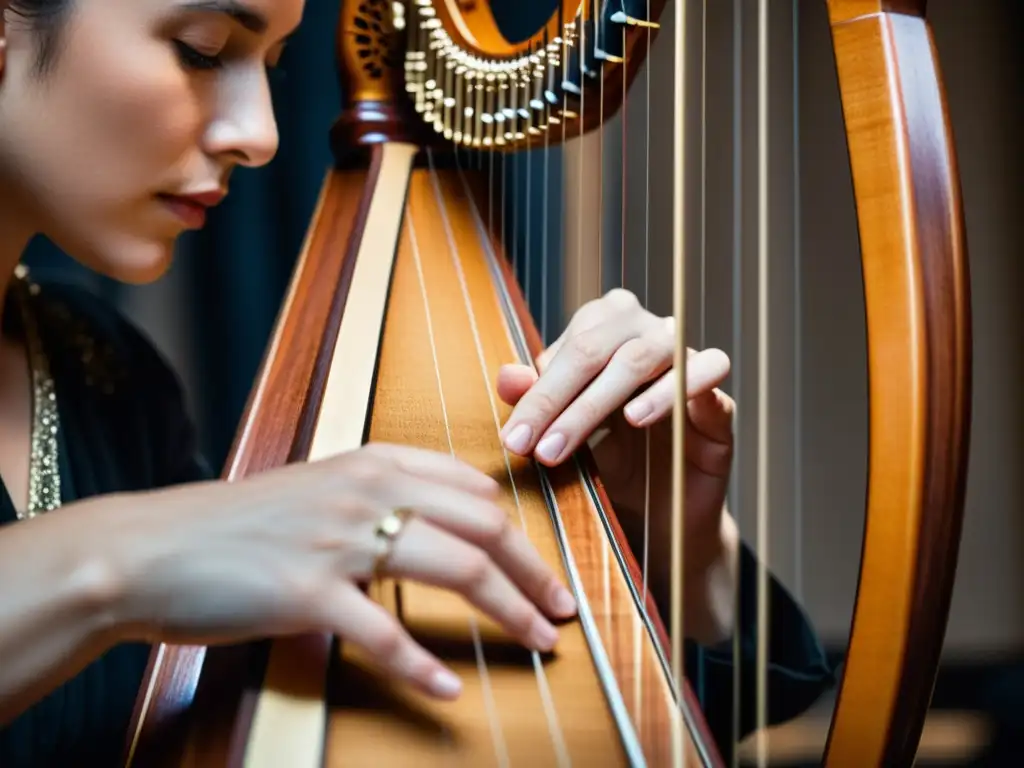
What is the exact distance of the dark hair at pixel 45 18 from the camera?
707mm

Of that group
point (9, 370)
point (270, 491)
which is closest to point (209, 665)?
point (270, 491)

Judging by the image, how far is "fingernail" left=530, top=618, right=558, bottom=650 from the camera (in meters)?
0.49

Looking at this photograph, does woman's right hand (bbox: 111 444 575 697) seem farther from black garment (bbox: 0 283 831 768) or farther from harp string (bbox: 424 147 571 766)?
black garment (bbox: 0 283 831 768)

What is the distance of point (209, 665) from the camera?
499mm

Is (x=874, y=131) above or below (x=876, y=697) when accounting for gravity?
above

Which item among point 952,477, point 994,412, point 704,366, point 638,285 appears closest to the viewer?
point 952,477

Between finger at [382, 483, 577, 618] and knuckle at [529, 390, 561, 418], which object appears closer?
finger at [382, 483, 577, 618]

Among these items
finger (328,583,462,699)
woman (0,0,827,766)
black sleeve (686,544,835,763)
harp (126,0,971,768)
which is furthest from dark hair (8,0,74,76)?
black sleeve (686,544,835,763)

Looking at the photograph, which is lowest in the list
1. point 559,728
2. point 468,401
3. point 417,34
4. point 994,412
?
point 994,412

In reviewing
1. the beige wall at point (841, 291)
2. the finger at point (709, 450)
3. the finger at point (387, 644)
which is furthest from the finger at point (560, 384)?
the beige wall at point (841, 291)

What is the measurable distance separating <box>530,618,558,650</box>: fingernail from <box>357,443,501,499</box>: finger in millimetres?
74

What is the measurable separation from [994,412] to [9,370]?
154 cm

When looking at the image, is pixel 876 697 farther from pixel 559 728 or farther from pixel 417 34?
pixel 417 34

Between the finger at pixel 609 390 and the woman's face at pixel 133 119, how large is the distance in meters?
0.35
